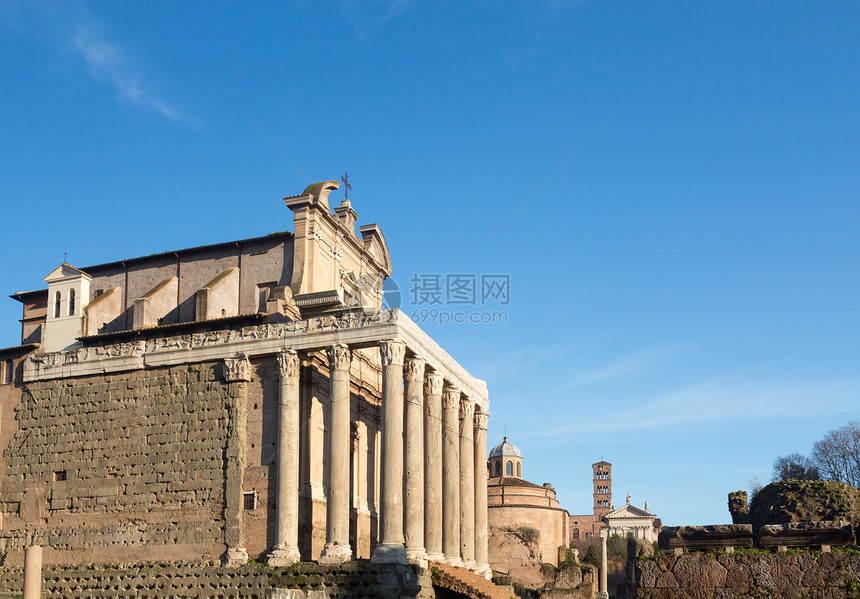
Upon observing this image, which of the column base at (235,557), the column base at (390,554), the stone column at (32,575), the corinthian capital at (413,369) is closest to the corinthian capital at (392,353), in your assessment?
the corinthian capital at (413,369)

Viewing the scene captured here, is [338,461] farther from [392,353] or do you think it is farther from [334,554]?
[392,353]

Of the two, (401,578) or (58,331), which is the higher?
(58,331)

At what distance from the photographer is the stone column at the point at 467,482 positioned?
3884cm

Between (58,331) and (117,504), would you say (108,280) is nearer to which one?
(58,331)

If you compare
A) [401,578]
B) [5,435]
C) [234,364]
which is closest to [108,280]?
[5,435]

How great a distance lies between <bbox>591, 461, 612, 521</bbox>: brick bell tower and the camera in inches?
5315

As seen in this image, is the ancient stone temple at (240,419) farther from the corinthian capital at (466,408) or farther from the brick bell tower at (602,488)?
the brick bell tower at (602,488)

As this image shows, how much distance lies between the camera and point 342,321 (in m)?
33.8

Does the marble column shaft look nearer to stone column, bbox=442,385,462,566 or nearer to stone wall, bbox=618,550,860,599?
stone column, bbox=442,385,462,566

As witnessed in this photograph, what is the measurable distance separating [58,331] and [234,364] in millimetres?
10302

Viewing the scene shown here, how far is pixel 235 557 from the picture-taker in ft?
105

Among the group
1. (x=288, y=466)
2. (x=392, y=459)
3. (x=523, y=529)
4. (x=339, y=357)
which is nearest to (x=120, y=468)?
→ (x=288, y=466)

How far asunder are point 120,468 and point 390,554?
11.4 m

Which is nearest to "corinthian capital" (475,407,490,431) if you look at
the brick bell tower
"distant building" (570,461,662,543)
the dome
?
the dome
